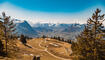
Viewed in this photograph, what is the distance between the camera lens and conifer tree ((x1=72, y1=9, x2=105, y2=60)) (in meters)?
26.4

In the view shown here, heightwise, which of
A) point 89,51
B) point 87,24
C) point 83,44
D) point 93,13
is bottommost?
point 89,51

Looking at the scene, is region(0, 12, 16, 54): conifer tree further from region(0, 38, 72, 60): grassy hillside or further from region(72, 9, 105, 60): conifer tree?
region(72, 9, 105, 60): conifer tree

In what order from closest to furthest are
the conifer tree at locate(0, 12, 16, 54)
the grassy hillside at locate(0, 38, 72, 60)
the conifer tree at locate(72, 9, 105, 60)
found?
the conifer tree at locate(72, 9, 105, 60), the conifer tree at locate(0, 12, 16, 54), the grassy hillside at locate(0, 38, 72, 60)

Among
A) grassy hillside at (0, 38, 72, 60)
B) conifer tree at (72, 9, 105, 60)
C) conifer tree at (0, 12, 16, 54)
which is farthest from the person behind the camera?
grassy hillside at (0, 38, 72, 60)

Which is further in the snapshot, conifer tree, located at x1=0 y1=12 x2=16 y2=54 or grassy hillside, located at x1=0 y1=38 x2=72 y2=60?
grassy hillside, located at x1=0 y1=38 x2=72 y2=60

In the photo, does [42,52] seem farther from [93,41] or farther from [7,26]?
[93,41]

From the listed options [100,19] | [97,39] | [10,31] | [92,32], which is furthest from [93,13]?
[10,31]

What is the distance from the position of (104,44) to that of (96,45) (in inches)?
87.3

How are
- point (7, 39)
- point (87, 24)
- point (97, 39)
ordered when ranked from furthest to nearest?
1. point (7, 39)
2. point (87, 24)
3. point (97, 39)

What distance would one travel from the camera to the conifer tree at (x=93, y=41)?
26.4 meters

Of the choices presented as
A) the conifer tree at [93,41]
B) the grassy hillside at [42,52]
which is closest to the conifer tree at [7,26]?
the grassy hillside at [42,52]

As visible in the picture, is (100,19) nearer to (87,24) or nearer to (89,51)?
(87,24)

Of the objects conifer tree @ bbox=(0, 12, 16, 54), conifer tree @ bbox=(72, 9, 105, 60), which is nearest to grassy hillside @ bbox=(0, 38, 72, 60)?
conifer tree @ bbox=(0, 12, 16, 54)

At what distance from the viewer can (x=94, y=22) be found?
90.5ft
